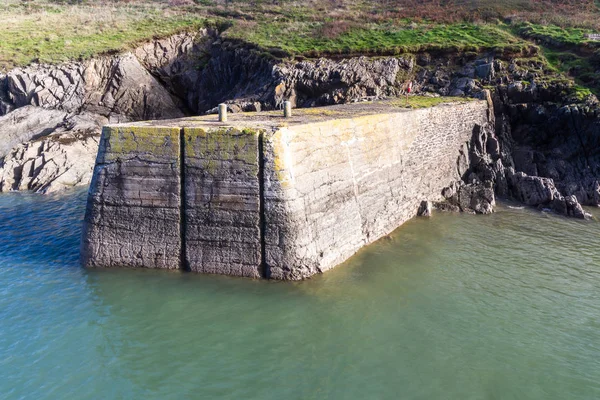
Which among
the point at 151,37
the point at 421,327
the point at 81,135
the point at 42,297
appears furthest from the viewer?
the point at 151,37

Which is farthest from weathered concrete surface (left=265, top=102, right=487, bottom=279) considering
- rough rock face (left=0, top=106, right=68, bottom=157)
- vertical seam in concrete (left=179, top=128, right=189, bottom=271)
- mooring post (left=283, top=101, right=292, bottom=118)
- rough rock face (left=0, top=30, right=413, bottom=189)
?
rough rock face (left=0, top=106, right=68, bottom=157)

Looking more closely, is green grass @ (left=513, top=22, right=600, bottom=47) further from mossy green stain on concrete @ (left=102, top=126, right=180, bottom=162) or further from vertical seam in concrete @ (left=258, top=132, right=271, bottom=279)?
mossy green stain on concrete @ (left=102, top=126, right=180, bottom=162)

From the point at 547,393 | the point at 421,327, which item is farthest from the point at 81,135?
the point at 547,393

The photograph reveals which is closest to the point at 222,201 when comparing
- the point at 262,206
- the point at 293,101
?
the point at 262,206

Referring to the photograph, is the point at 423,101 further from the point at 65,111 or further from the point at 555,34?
the point at 65,111

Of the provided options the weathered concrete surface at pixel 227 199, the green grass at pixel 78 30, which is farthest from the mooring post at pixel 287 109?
the green grass at pixel 78 30

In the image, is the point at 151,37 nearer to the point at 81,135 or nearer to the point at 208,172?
the point at 81,135
